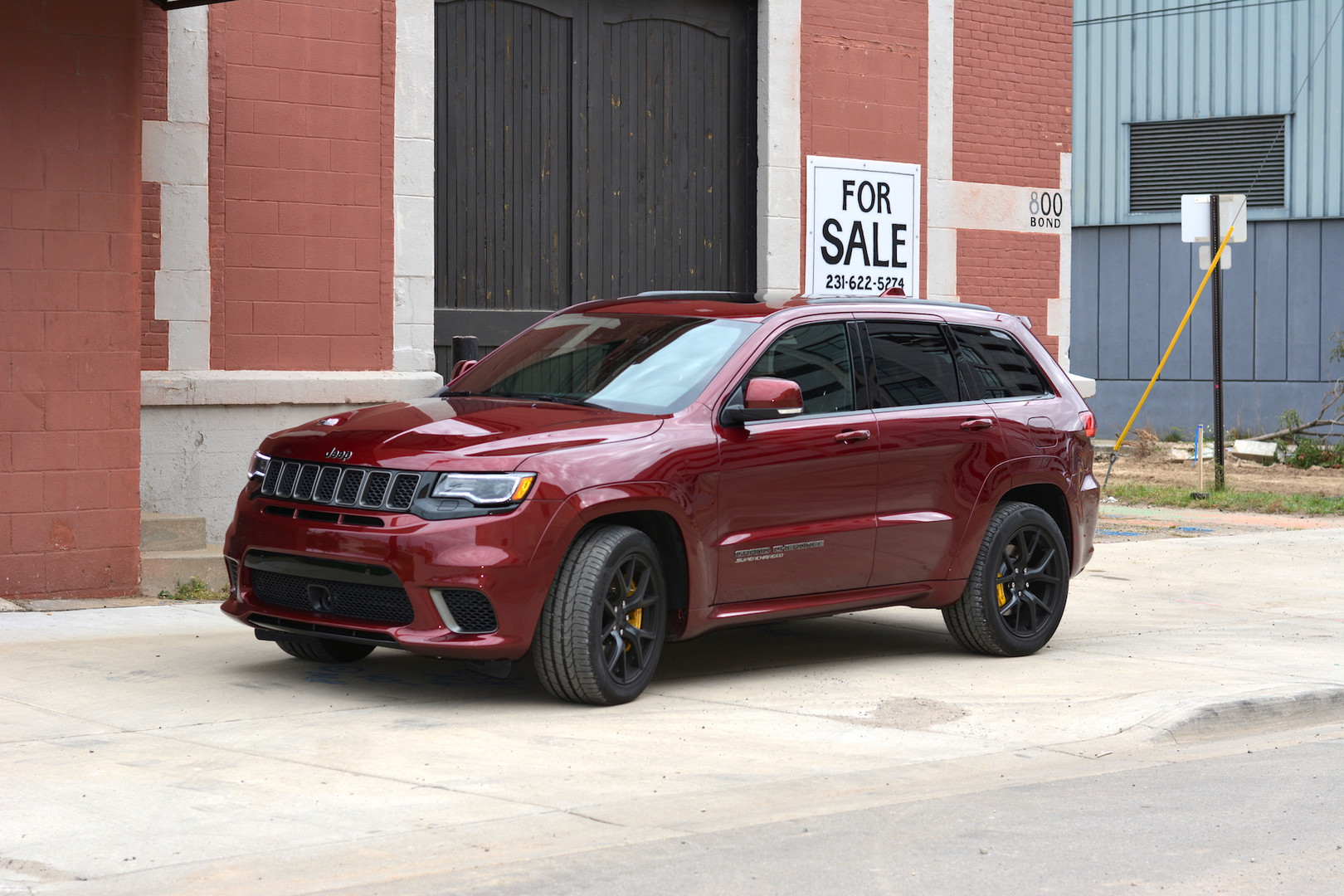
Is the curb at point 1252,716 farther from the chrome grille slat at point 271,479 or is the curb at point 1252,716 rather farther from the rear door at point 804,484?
the chrome grille slat at point 271,479

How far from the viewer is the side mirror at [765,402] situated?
7.27 m

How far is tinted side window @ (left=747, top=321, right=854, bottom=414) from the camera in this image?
790 centimetres

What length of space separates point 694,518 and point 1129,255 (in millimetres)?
22533

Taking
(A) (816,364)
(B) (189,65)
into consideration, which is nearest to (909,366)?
(A) (816,364)

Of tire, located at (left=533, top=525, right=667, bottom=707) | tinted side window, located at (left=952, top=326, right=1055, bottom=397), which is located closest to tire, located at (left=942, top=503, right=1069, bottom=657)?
tinted side window, located at (left=952, top=326, right=1055, bottom=397)

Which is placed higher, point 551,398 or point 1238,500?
point 551,398

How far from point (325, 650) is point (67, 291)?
10.7 feet

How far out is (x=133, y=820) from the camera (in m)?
5.25

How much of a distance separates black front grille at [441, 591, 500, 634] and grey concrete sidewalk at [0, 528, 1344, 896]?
40 cm

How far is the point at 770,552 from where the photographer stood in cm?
759

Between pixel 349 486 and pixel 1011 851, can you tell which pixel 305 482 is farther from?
pixel 1011 851

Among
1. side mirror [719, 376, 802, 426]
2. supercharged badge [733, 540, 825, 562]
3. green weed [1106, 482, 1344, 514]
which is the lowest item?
green weed [1106, 482, 1344, 514]

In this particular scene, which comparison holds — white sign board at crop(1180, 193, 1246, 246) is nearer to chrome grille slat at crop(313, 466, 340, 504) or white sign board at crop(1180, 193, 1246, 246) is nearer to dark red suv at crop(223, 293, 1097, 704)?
dark red suv at crop(223, 293, 1097, 704)

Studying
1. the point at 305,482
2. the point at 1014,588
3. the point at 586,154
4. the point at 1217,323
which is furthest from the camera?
the point at 1217,323
